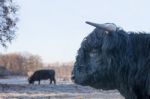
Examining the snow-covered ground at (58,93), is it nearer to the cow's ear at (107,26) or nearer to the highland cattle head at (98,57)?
the highland cattle head at (98,57)

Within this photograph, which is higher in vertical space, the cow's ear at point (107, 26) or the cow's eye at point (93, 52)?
the cow's ear at point (107, 26)

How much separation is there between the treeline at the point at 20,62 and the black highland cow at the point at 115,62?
9629cm

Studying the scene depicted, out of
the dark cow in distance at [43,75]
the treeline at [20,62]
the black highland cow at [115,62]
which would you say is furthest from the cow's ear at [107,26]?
the treeline at [20,62]

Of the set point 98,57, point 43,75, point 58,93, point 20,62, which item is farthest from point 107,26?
point 20,62

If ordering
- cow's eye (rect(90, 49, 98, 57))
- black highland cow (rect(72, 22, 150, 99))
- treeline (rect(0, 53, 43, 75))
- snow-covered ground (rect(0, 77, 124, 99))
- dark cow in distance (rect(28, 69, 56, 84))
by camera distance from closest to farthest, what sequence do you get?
black highland cow (rect(72, 22, 150, 99))
cow's eye (rect(90, 49, 98, 57))
snow-covered ground (rect(0, 77, 124, 99))
dark cow in distance (rect(28, 69, 56, 84))
treeline (rect(0, 53, 43, 75))

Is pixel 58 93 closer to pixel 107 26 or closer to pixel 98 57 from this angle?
pixel 98 57

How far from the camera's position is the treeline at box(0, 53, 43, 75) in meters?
101

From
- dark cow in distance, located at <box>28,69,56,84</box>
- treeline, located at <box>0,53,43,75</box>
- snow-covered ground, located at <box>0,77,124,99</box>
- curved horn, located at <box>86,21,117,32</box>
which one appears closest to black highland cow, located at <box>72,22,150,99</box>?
curved horn, located at <box>86,21,117,32</box>

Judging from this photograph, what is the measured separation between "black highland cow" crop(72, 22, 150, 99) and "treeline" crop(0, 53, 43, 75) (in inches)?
3791

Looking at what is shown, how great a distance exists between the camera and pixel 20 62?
337 feet

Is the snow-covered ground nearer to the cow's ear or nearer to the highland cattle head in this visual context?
the highland cattle head

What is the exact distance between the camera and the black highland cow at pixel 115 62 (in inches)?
146

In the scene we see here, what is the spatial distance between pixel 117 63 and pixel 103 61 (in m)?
0.12

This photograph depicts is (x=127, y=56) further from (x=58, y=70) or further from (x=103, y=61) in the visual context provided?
(x=58, y=70)
